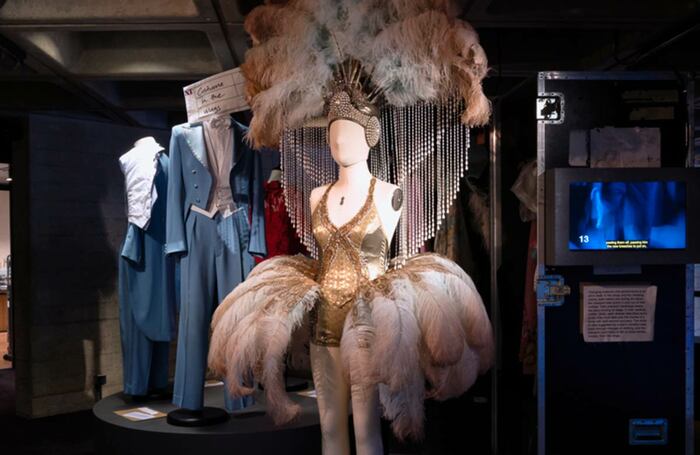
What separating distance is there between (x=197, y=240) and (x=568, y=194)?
1.72 m

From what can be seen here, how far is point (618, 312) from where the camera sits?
3.02 m

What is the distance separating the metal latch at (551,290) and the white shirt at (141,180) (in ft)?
7.05

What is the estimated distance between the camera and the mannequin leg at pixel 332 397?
2.44 meters

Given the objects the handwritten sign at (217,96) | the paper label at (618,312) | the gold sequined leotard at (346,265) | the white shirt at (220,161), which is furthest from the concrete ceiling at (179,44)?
the gold sequined leotard at (346,265)

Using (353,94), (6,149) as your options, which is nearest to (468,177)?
(353,94)

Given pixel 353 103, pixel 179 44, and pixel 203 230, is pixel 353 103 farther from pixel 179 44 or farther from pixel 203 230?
pixel 179 44

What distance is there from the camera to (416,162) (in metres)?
2.71

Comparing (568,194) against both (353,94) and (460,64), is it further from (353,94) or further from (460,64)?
(353,94)

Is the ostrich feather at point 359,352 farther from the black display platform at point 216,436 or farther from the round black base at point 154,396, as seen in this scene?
the round black base at point 154,396

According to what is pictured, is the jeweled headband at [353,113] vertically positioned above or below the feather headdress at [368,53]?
below

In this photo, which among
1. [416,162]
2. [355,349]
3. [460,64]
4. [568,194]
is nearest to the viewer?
[355,349]

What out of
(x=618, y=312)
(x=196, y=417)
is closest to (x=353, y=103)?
(x=618, y=312)

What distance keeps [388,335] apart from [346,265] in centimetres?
36

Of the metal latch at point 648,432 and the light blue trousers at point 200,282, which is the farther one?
the light blue trousers at point 200,282
